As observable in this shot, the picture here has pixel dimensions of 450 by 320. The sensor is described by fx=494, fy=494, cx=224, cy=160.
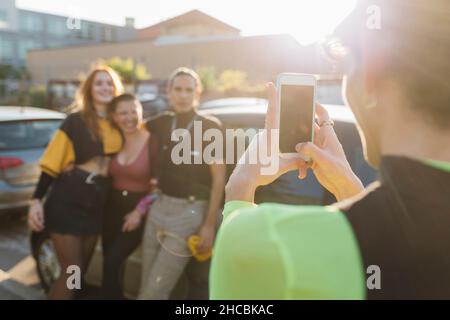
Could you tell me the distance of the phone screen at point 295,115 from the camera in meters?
1.20

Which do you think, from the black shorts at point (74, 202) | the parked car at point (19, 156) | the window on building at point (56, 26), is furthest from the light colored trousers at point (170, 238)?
the window on building at point (56, 26)

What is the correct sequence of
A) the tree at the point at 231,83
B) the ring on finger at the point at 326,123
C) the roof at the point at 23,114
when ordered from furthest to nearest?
the tree at the point at 231,83 → the roof at the point at 23,114 → the ring on finger at the point at 326,123

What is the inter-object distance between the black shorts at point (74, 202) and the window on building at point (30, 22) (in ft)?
140

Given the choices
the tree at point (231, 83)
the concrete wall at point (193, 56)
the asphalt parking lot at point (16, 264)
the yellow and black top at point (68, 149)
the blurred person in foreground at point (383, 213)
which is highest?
the concrete wall at point (193, 56)

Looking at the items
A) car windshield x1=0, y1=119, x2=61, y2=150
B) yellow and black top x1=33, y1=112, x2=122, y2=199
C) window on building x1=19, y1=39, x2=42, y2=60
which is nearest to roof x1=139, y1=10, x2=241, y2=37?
window on building x1=19, y1=39, x2=42, y2=60

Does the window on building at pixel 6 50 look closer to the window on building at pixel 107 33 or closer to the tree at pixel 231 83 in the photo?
the window on building at pixel 107 33

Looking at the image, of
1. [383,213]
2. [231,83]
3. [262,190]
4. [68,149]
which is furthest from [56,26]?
[383,213]

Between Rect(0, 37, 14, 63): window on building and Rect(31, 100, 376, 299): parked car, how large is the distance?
43.6 m

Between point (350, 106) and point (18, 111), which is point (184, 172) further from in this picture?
point (18, 111)

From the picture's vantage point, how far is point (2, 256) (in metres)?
4.97

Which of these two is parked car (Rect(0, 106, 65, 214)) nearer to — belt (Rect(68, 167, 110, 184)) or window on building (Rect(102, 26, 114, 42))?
belt (Rect(68, 167, 110, 184))

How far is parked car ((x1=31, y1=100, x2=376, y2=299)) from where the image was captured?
268 centimetres

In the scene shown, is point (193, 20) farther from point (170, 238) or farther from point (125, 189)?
point (170, 238)
